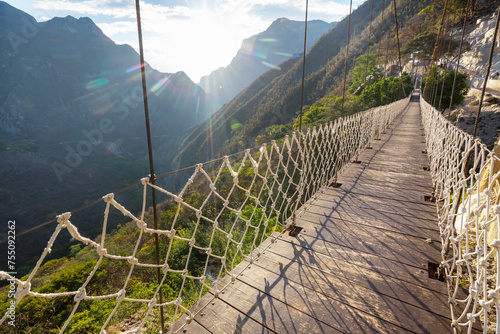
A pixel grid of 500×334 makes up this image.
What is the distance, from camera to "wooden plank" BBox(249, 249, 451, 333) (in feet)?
3.32

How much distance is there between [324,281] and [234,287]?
472mm

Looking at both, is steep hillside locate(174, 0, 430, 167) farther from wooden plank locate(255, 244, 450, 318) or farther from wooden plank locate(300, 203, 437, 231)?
wooden plank locate(255, 244, 450, 318)

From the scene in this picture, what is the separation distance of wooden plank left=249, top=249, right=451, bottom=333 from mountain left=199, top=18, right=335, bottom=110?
471 feet

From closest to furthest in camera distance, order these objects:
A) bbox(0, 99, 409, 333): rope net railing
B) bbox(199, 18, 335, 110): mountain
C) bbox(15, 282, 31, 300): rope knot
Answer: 1. bbox(15, 282, 31, 300): rope knot
2. bbox(0, 99, 409, 333): rope net railing
3. bbox(199, 18, 335, 110): mountain

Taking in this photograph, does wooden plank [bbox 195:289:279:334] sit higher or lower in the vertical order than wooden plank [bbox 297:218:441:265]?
lower

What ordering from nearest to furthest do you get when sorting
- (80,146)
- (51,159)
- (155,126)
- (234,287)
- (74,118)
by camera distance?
(234,287) < (51,159) < (80,146) < (74,118) < (155,126)

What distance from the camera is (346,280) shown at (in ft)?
4.12

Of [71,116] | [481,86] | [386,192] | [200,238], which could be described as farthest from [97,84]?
[386,192]

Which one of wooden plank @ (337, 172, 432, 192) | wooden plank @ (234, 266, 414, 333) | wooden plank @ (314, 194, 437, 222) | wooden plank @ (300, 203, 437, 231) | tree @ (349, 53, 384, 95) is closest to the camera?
wooden plank @ (234, 266, 414, 333)

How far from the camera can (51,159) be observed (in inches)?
2044

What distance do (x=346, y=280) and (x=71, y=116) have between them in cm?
8719

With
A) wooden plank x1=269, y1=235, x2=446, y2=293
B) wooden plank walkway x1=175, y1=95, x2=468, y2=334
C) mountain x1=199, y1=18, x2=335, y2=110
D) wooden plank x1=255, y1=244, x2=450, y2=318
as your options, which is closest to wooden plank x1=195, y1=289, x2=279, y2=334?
wooden plank walkway x1=175, y1=95, x2=468, y2=334

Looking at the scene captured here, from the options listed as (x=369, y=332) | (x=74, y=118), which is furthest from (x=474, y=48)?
(x=74, y=118)

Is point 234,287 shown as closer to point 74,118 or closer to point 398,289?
point 398,289
